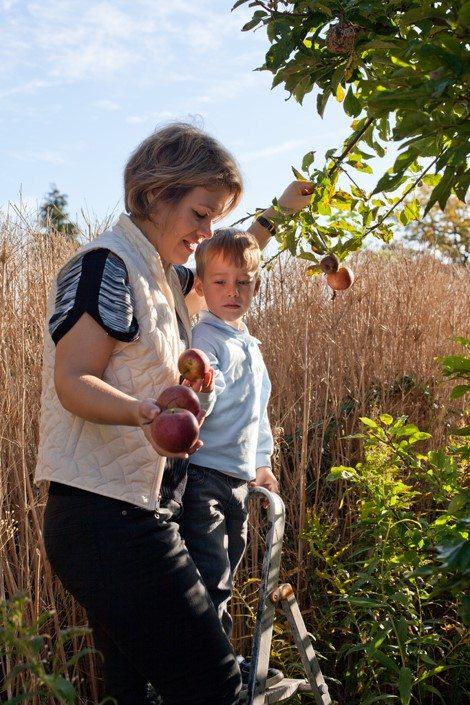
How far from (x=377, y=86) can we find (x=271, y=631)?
3.98 ft

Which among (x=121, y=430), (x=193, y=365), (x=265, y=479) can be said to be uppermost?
(x=193, y=365)

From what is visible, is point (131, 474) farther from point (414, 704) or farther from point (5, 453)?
point (414, 704)

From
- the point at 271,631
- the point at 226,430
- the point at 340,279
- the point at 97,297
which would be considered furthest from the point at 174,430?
the point at 340,279

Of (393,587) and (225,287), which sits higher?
(225,287)

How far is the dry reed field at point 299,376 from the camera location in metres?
2.65

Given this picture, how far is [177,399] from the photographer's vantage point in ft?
4.92

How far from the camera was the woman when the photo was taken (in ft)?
5.34

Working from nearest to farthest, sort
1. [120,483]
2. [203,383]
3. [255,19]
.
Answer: [120,483], [203,383], [255,19]

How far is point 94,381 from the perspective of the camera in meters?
1.57

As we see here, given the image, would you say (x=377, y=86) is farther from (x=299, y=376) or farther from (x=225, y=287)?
(x=299, y=376)

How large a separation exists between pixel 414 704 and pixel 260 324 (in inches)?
79.7

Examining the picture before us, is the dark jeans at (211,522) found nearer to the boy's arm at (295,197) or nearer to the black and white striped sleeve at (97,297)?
the black and white striped sleeve at (97,297)

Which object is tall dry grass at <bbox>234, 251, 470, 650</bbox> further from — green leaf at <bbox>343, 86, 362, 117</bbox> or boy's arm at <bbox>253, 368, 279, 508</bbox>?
green leaf at <bbox>343, 86, 362, 117</bbox>

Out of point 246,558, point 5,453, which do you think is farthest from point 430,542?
point 5,453
